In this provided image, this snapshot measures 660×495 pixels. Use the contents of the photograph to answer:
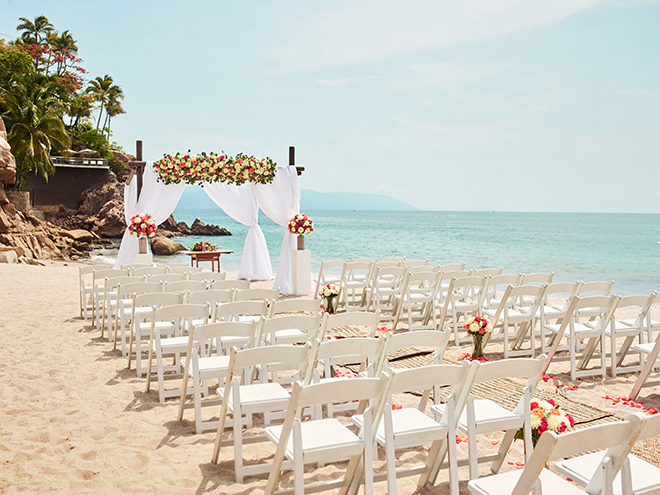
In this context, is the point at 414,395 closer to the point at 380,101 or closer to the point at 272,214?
the point at 272,214

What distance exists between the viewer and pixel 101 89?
154 ft

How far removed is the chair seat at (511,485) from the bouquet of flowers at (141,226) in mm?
8930

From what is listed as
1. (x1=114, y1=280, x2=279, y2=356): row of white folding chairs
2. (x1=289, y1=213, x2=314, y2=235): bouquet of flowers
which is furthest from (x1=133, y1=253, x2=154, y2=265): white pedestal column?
(x1=114, y1=280, x2=279, y2=356): row of white folding chairs

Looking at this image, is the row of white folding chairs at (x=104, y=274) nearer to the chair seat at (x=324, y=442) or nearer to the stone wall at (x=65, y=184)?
the chair seat at (x=324, y=442)

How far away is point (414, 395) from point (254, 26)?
20.7 metres

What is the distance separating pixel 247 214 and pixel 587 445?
10.2m

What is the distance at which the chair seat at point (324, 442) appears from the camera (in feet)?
7.10

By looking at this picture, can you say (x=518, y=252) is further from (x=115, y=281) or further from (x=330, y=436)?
(x=330, y=436)

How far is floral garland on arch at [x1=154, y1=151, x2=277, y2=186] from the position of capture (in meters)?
9.94

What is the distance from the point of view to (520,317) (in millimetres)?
5426

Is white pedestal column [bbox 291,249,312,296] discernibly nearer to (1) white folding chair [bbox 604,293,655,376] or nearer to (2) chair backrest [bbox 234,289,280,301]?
(2) chair backrest [bbox 234,289,280,301]

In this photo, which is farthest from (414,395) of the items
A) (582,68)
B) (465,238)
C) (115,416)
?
(582,68)

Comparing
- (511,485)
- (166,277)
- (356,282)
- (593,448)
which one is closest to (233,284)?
(166,277)

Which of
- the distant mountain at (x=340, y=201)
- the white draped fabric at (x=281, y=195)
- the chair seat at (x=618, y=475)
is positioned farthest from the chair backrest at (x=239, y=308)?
the distant mountain at (x=340, y=201)
